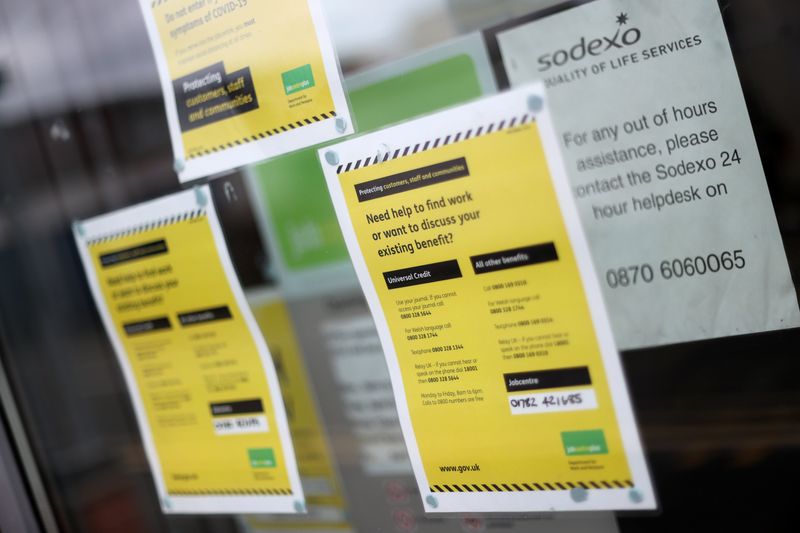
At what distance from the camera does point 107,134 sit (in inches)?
57.6

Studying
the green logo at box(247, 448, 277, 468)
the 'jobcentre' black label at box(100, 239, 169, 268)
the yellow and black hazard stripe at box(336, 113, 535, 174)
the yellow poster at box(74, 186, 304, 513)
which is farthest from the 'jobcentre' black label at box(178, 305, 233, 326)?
the yellow and black hazard stripe at box(336, 113, 535, 174)

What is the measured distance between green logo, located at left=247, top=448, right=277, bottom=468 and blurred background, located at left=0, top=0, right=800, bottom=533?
27cm

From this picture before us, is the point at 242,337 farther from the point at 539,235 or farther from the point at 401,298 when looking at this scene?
the point at 539,235

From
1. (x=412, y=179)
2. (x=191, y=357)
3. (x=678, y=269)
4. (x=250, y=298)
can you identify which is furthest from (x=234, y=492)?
(x=678, y=269)

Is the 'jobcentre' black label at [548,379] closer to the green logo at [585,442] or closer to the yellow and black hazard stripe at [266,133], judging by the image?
the green logo at [585,442]

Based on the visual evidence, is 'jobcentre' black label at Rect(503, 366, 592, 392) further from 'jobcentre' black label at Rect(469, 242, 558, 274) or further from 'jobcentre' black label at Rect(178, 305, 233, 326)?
'jobcentre' black label at Rect(178, 305, 233, 326)

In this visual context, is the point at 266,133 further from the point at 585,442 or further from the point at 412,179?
the point at 585,442

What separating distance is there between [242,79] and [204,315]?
0.36 metres

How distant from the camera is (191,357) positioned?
1.18 metres

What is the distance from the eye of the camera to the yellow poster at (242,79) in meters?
0.95

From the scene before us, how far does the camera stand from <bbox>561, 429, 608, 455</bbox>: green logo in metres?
0.86

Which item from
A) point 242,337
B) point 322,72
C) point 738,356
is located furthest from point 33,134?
point 738,356

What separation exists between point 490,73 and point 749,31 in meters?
0.33

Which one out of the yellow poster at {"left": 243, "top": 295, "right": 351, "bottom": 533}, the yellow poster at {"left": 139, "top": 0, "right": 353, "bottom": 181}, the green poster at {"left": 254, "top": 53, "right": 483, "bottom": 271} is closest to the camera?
the yellow poster at {"left": 139, "top": 0, "right": 353, "bottom": 181}
